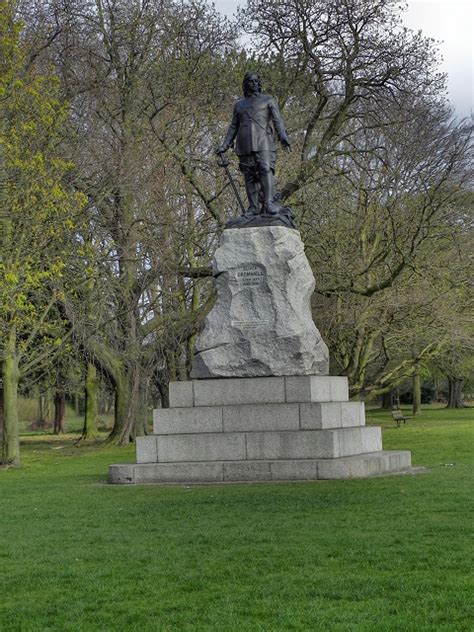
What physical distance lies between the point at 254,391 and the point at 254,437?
3.13ft

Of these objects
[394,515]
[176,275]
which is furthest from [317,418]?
[176,275]

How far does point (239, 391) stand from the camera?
16047mm

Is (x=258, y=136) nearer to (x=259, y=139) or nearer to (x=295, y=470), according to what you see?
(x=259, y=139)

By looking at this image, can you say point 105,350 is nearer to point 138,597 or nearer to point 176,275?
point 176,275

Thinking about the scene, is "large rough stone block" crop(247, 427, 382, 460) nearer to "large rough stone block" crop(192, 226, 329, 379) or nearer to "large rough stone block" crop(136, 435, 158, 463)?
"large rough stone block" crop(192, 226, 329, 379)

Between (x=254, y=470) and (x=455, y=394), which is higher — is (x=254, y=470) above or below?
below

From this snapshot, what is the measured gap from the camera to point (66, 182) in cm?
2408

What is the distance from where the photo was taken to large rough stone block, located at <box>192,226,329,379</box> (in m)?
16.3

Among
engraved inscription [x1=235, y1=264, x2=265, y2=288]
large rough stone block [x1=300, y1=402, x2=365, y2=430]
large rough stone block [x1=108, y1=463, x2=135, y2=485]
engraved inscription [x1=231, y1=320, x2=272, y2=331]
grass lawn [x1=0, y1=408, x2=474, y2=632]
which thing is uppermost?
engraved inscription [x1=235, y1=264, x2=265, y2=288]

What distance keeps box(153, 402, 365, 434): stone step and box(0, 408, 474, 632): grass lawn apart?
1.39 meters

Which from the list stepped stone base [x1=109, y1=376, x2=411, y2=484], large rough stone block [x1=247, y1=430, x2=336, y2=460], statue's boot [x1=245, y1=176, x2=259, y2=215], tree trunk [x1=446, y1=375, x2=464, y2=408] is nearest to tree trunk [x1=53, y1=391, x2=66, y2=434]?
tree trunk [x1=446, y1=375, x2=464, y2=408]

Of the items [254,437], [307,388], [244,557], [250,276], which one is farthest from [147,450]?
[244,557]

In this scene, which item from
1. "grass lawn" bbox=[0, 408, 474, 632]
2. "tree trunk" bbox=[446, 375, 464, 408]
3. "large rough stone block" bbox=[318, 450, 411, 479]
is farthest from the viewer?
"tree trunk" bbox=[446, 375, 464, 408]

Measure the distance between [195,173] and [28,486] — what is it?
13682mm
